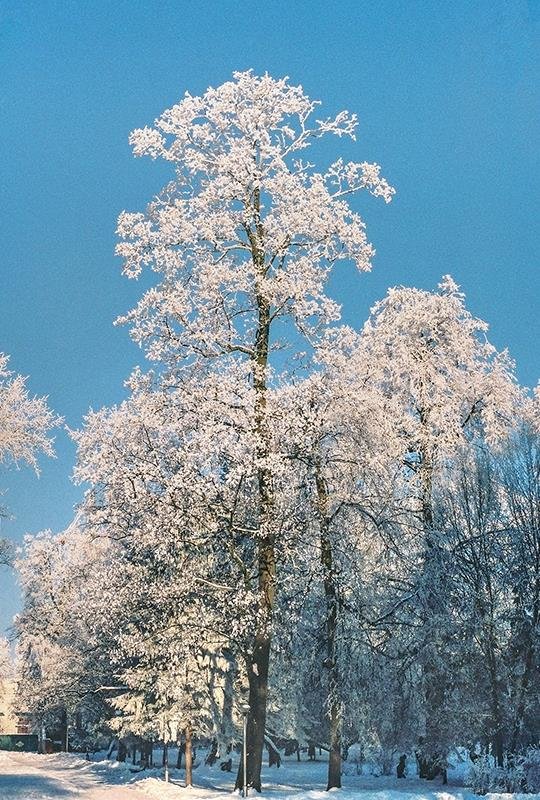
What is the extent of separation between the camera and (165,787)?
29.5 m

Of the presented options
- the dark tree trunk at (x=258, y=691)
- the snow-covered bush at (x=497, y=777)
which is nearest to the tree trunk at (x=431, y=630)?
the snow-covered bush at (x=497, y=777)

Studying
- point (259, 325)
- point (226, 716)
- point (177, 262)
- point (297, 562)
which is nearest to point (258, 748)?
point (297, 562)

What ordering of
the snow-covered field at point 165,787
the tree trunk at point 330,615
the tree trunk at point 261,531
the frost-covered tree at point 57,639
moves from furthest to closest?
the frost-covered tree at point 57,639 < the tree trunk at point 330,615 < the snow-covered field at point 165,787 < the tree trunk at point 261,531

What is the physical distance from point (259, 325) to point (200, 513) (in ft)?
13.0

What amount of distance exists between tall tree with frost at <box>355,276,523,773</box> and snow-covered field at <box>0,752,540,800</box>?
407cm

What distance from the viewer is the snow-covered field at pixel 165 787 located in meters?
20.1

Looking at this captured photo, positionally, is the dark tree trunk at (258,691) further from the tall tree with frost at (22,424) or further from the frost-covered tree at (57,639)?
the frost-covered tree at (57,639)

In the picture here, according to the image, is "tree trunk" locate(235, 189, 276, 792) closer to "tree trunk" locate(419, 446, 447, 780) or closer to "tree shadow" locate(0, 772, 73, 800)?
"tree trunk" locate(419, 446, 447, 780)

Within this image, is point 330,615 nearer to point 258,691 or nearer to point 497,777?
point 258,691

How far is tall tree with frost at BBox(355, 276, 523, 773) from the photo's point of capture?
24.7 m

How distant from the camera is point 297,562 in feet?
69.2

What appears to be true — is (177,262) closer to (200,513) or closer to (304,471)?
(200,513)

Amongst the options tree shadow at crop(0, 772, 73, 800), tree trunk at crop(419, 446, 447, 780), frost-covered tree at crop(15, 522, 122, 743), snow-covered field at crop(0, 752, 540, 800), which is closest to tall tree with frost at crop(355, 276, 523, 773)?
tree trunk at crop(419, 446, 447, 780)

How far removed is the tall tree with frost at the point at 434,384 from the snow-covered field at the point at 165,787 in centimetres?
407
